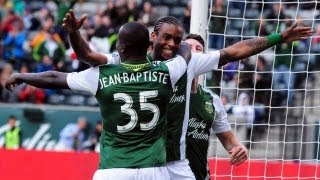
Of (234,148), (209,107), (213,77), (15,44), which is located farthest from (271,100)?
(15,44)

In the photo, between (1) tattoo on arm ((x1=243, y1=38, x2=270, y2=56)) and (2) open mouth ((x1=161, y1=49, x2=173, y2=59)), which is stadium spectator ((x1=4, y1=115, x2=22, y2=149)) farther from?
(1) tattoo on arm ((x1=243, y1=38, x2=270, y2=56))

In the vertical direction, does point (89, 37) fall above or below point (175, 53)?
above

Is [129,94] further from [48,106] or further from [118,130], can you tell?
[48,106]

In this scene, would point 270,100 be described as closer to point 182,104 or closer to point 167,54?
point 182,104

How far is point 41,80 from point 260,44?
1342 mm

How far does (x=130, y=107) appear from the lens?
4.84 m

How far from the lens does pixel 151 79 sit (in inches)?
192

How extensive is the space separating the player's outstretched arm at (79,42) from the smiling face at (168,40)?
0.44 m

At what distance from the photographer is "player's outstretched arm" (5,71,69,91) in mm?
4859

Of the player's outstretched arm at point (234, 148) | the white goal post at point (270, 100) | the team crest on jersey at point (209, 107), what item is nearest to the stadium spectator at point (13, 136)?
the white goal post at point (270, 100)

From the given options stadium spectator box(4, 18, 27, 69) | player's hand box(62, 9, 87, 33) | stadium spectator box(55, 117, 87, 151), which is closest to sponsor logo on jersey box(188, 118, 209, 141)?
player's hand box(62, 9, 87, 33)

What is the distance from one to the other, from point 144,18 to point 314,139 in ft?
16.4

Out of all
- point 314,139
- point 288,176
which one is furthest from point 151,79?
point 314,139

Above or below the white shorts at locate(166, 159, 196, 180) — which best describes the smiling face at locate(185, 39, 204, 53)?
above
